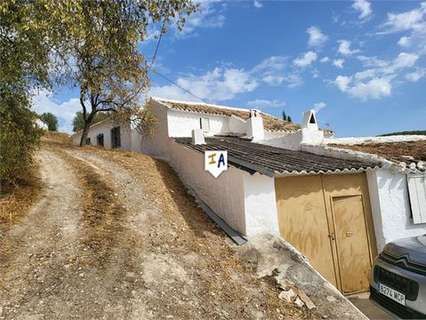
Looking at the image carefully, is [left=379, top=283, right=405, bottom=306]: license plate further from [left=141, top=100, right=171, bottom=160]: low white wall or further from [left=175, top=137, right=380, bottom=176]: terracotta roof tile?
[left=141, top=100, right=171, bottom=160]: low white wall

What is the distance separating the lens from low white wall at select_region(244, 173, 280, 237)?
29.1 ft

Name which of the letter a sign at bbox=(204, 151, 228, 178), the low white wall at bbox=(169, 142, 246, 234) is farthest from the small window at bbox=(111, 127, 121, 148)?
the letter a sign at bbox=(204, 151, 228, 178)

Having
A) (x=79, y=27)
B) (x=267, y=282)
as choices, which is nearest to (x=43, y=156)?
(x=79, y=27)

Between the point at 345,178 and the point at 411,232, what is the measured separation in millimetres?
2472

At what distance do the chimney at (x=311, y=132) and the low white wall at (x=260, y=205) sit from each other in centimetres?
544

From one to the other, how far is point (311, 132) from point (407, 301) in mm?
9945

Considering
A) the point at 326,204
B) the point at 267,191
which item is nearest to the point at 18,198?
the point at 267,191

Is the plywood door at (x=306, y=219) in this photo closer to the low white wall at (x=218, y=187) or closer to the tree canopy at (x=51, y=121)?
the low white wall at (x=218, y=187)

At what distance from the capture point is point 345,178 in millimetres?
10227

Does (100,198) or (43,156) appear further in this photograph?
(43,156)

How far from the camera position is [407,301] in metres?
4.64

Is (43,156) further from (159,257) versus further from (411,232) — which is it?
(411,232)

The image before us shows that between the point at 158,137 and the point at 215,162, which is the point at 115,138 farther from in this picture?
the point at 215,162

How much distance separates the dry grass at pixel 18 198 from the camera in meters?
8.94
